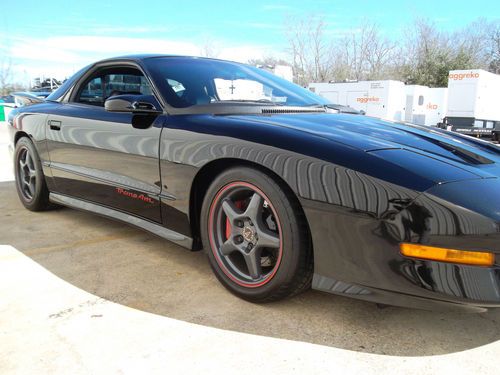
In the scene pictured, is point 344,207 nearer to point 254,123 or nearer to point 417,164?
point 417,164

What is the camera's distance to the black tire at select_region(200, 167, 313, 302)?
190 cm

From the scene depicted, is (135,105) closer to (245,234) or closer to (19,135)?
(245,234)

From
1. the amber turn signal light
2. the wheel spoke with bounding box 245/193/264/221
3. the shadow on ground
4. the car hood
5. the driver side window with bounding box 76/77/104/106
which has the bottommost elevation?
the shadow on ground

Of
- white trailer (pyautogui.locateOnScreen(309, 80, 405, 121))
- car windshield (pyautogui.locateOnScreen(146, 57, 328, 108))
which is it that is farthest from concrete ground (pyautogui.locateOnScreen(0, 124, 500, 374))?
white trailer (pyautogui.locateOnScreen(309, 80, 405, 121))

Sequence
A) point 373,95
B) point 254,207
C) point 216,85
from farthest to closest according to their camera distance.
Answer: point 373,95 → point 216,85 → point 254,207

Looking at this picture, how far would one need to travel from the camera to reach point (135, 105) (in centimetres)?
251

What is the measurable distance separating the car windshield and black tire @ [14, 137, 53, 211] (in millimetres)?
1507

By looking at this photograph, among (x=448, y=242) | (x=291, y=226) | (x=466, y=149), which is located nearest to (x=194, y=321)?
(x=291, y=226)

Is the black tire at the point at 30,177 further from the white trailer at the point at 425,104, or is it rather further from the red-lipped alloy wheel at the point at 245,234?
the white trailer at the point at 425,104

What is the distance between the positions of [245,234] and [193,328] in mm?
501

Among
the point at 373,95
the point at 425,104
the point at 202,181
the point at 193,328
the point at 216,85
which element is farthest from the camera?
the point at 425,104

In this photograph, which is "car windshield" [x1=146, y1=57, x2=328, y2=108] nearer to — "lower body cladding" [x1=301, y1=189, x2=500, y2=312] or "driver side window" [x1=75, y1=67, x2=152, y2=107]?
"driver side window" [x1=75, y1=67, x2=152, y2=107]

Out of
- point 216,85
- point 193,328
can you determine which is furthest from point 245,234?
point 216,85

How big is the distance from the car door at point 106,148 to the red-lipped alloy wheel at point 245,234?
46 centimetres
